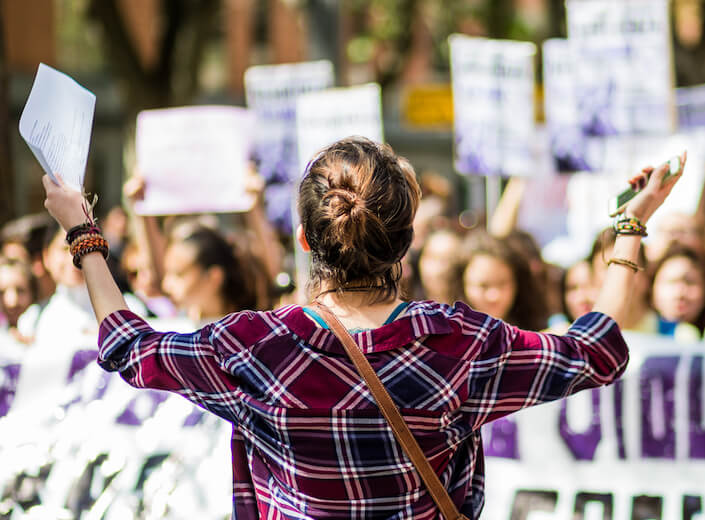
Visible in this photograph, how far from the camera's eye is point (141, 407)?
318 cm

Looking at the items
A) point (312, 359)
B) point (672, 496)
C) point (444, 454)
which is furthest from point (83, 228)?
point (672, 496)

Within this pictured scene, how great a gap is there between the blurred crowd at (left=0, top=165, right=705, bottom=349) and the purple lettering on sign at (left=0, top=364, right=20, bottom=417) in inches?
20.4

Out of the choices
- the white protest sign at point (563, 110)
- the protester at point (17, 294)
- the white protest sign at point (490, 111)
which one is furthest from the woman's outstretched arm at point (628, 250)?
the white protest sign at point (490, 111)

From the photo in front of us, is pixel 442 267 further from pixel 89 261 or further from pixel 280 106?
pixel 280 106

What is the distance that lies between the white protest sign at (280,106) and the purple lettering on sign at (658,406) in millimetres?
4418

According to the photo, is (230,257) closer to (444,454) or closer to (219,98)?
(444,454)

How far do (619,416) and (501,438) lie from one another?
14.8 inches

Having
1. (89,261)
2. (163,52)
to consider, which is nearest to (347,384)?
(89,261)

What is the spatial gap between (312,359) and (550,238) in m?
6.93

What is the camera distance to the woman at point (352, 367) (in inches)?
72.1

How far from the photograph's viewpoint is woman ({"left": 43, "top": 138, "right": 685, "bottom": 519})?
6.01 ft

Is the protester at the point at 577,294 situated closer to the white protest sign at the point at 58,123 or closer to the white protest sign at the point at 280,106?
the white protest sign at the point at 58,123

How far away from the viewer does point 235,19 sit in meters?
27.0

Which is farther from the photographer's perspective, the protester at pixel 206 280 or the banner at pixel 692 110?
the banner at pixel 692 110
